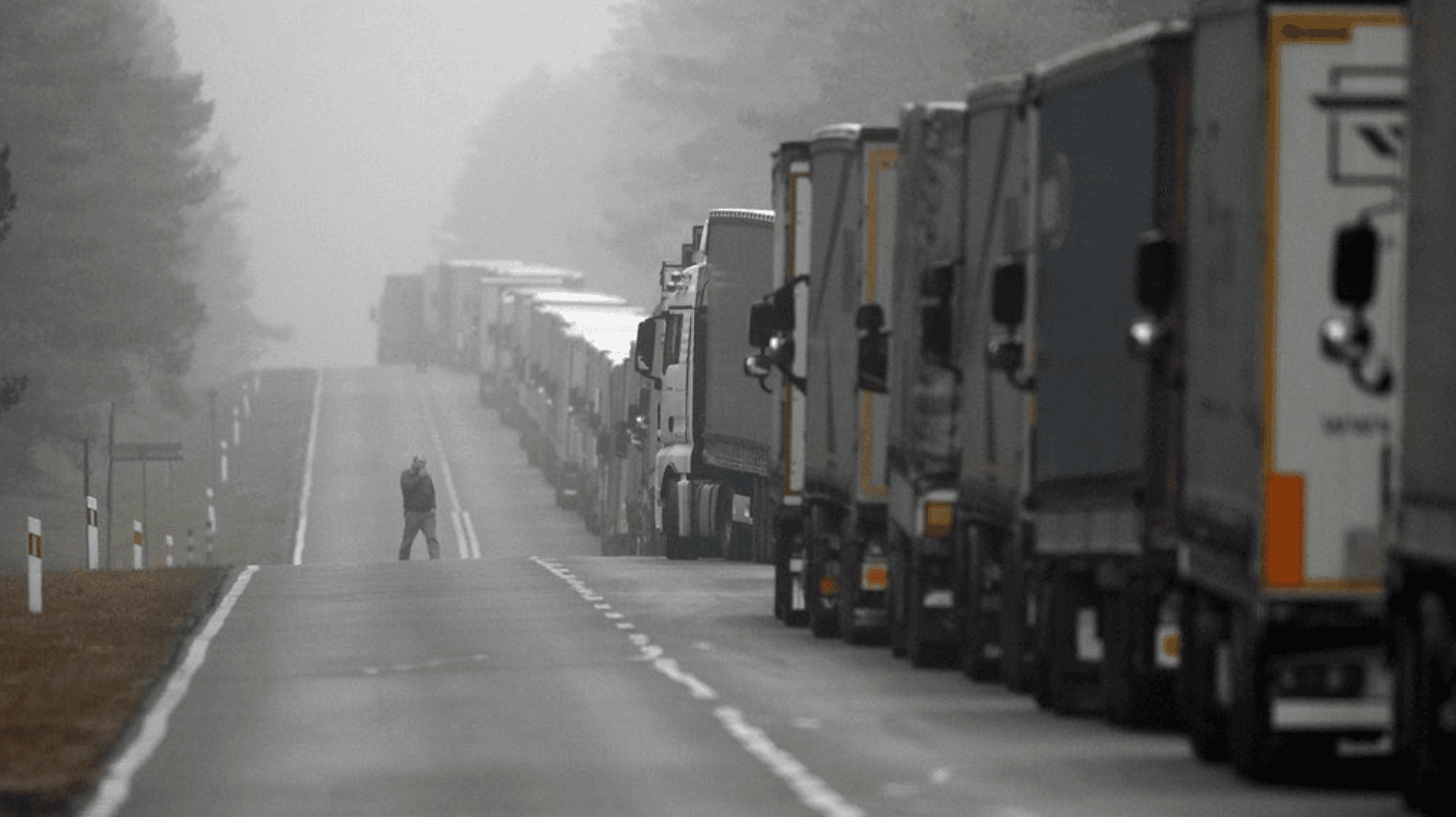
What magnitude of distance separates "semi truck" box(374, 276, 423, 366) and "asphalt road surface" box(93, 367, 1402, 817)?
94.1m

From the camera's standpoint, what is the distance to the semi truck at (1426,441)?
1297 cm

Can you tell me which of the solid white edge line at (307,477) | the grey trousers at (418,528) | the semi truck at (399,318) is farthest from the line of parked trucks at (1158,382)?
the semi truck at (399,318)

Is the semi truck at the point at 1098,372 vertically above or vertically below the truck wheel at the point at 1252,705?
above

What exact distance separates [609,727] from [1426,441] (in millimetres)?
6666

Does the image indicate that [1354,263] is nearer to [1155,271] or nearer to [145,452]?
[1155,271]

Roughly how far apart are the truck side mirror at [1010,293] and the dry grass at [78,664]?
18.8 ft

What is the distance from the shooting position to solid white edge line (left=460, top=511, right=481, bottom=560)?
2537 inches

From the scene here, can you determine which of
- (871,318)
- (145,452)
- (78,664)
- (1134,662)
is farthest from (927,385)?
(145,452)

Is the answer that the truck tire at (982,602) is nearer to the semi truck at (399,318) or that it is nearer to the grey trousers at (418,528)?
the grey trousers at (418,528)

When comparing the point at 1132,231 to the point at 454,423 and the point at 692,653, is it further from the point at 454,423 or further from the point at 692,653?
the point at 454,423

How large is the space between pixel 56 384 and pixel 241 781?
58686mm

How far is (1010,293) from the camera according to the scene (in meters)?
20.1

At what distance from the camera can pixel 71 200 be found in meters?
76.6

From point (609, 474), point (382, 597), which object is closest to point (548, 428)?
point (609, 474)
